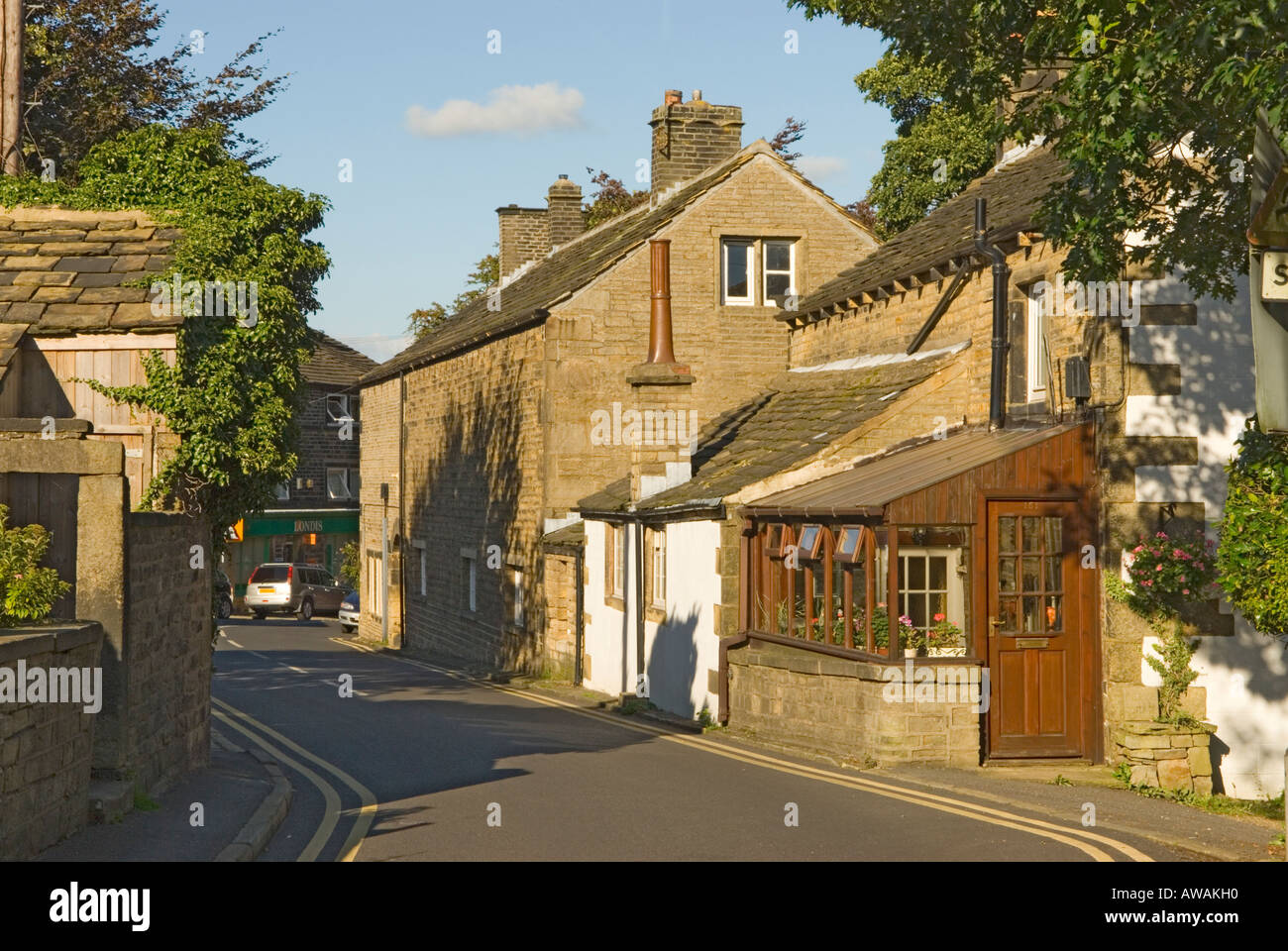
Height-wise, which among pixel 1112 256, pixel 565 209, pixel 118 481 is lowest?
pixel 118 481

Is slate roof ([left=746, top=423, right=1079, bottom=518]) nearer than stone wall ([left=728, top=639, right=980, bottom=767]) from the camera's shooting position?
No

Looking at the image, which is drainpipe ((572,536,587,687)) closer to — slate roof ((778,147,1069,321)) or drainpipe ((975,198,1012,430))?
slate roof ((778,147,1069,321))

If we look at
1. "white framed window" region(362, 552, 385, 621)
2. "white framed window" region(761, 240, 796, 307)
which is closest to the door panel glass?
"white framed window" region(761, 240, 796, 307)

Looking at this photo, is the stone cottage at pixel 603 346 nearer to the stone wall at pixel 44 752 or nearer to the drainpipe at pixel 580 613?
the drainpipe at pixel 580 613

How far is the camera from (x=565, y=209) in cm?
4038

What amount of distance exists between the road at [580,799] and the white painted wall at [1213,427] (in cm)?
386

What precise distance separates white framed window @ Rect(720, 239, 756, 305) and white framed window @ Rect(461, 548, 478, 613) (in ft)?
29.1

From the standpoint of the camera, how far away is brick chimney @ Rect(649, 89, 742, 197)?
33188mm

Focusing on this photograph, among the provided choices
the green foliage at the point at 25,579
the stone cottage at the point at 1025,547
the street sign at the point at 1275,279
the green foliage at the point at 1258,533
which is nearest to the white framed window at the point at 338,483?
the stone cottage at the point at 1025,547

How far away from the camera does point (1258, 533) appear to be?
12375mm

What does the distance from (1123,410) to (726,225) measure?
15.2 m
